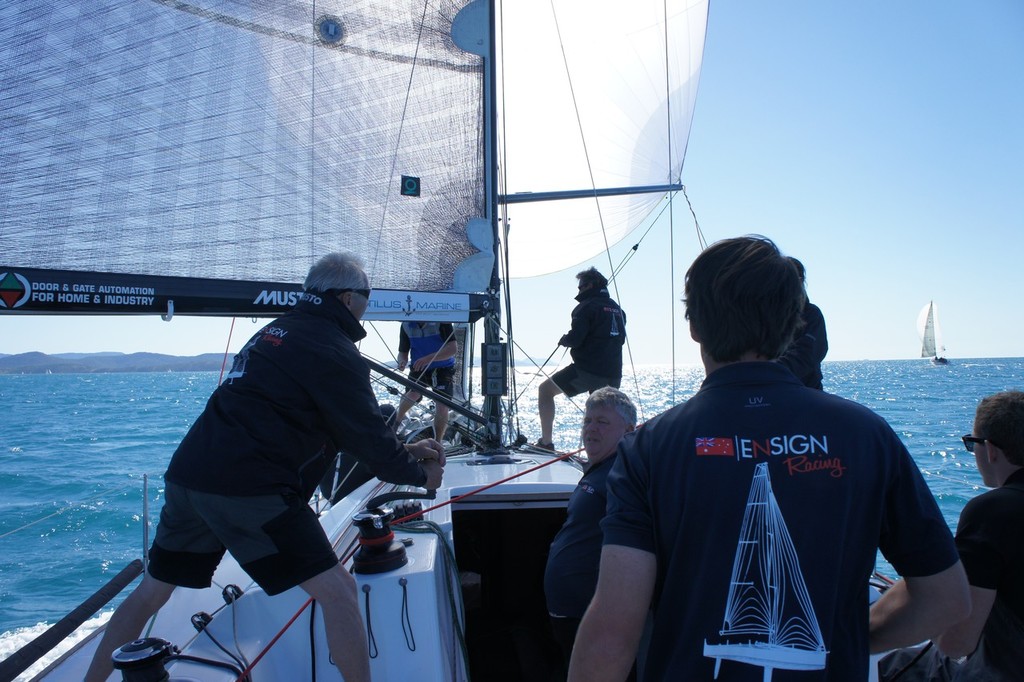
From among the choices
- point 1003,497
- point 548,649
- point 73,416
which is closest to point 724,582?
point 1003,497

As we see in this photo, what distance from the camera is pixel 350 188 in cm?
337

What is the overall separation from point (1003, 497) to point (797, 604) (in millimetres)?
896

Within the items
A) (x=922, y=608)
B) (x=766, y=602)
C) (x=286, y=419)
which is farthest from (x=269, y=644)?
(x=922, y=608)

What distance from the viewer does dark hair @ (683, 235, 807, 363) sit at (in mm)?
848

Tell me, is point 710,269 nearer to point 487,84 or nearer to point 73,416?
point 487,84

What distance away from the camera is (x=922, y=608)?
2.78 ft

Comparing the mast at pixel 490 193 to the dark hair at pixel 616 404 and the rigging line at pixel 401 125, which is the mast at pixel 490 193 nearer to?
the rigging line at pixel 401 125

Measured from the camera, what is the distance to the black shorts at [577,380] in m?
4.36

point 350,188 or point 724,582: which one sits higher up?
point 350,188

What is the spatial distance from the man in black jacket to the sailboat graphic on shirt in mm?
3431

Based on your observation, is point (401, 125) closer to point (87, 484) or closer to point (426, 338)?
point (426, 338)

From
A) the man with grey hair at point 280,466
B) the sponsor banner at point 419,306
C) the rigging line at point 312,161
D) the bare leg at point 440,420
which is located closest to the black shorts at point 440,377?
the bare leg at point 440,420

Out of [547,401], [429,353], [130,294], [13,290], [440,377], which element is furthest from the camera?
[440,377]

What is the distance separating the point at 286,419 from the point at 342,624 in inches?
19.8
